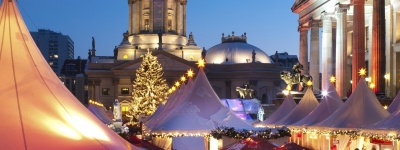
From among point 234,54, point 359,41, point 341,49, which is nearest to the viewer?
point 359,41

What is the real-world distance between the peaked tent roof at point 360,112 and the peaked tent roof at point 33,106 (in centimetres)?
1571

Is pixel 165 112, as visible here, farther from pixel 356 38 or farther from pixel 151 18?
pixel 151 18

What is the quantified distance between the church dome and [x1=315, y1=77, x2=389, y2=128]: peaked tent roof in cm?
8447

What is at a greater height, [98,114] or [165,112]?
[165,112]

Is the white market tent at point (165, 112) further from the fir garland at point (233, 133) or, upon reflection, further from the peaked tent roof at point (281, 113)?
the peaked tent roof at point (281, 113)

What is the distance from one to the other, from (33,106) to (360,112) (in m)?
17.5

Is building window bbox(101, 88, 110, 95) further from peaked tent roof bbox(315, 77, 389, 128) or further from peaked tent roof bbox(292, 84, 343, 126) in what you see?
peaked tent roof bbox(315, 77, 389, 128)

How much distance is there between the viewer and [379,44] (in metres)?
39.6

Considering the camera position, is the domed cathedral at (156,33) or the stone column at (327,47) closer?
the stone column at (327,47)

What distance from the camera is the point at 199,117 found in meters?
27.3

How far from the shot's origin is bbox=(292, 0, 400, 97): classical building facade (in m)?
40.0

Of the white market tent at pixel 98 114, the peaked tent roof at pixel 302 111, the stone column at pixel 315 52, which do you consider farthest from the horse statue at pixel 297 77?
the white market tent at pixel 98 114

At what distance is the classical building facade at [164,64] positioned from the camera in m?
105

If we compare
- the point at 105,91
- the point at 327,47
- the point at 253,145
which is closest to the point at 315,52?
the point at 327,47
